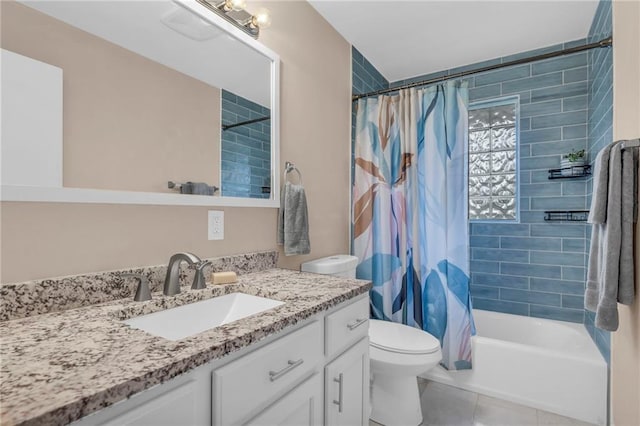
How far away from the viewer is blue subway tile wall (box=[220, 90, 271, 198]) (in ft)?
4.75

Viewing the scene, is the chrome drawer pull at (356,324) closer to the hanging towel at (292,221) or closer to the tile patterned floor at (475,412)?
the hanging towel at (292,221)

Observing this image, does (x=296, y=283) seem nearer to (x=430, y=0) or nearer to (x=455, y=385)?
(x=455, y=385)

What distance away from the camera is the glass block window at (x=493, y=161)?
2.76 m

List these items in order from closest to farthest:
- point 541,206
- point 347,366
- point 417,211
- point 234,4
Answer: point 347,366, point 234,4, point 417,211, point 541,206

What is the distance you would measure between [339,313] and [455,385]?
60.2 inches

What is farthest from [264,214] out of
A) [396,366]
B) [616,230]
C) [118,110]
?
[616,230]

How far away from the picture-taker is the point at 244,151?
1536 mm

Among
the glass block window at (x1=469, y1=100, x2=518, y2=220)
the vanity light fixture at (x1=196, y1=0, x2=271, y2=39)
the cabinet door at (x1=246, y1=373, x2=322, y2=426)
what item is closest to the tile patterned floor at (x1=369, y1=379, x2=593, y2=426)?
the cabinet door at (x1=246, y1=373, x2=322, y2=426)

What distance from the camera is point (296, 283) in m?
1.36

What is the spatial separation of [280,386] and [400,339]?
118 centimetres

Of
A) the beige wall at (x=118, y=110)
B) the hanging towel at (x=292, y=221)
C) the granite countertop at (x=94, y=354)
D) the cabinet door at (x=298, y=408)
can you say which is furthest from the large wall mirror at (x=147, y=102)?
the cabinet door at (x=298, y=408)

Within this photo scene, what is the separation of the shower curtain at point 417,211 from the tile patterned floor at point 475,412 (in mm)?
206

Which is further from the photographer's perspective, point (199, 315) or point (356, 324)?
point (356, 324)

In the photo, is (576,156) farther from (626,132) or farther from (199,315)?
(199,315)
